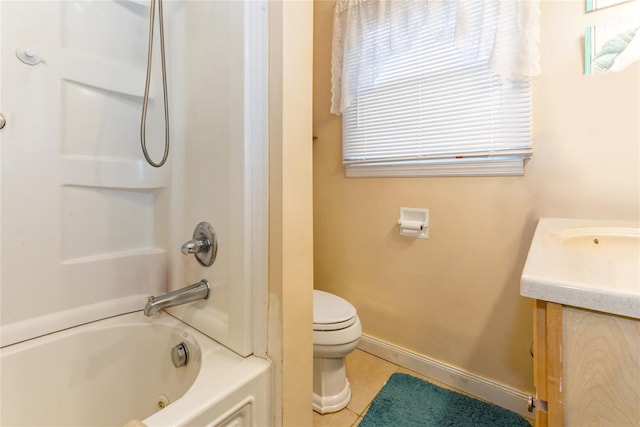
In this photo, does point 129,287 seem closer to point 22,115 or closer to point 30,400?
point 30,400

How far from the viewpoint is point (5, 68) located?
859mm

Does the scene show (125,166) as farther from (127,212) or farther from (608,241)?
(608,241)

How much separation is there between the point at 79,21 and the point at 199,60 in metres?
0.48

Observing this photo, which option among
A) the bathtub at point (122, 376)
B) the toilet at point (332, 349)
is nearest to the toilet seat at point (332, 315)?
the toilet at point (332, 349)

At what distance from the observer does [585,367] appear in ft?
1.44

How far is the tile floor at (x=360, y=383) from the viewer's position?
127cm

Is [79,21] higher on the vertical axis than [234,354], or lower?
higher

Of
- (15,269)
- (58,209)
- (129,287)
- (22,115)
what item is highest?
(22,115)

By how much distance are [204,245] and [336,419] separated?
993mm

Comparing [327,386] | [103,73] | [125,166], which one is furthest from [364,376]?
[103,73]

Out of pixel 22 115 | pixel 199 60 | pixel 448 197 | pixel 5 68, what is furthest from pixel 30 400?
pixel 448 197

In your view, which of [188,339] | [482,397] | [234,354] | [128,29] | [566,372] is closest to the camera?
[566,372]

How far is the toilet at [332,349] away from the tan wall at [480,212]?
42 centimetres

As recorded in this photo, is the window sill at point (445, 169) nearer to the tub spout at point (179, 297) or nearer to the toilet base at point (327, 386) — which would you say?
the toilet base at point (327, 386)
